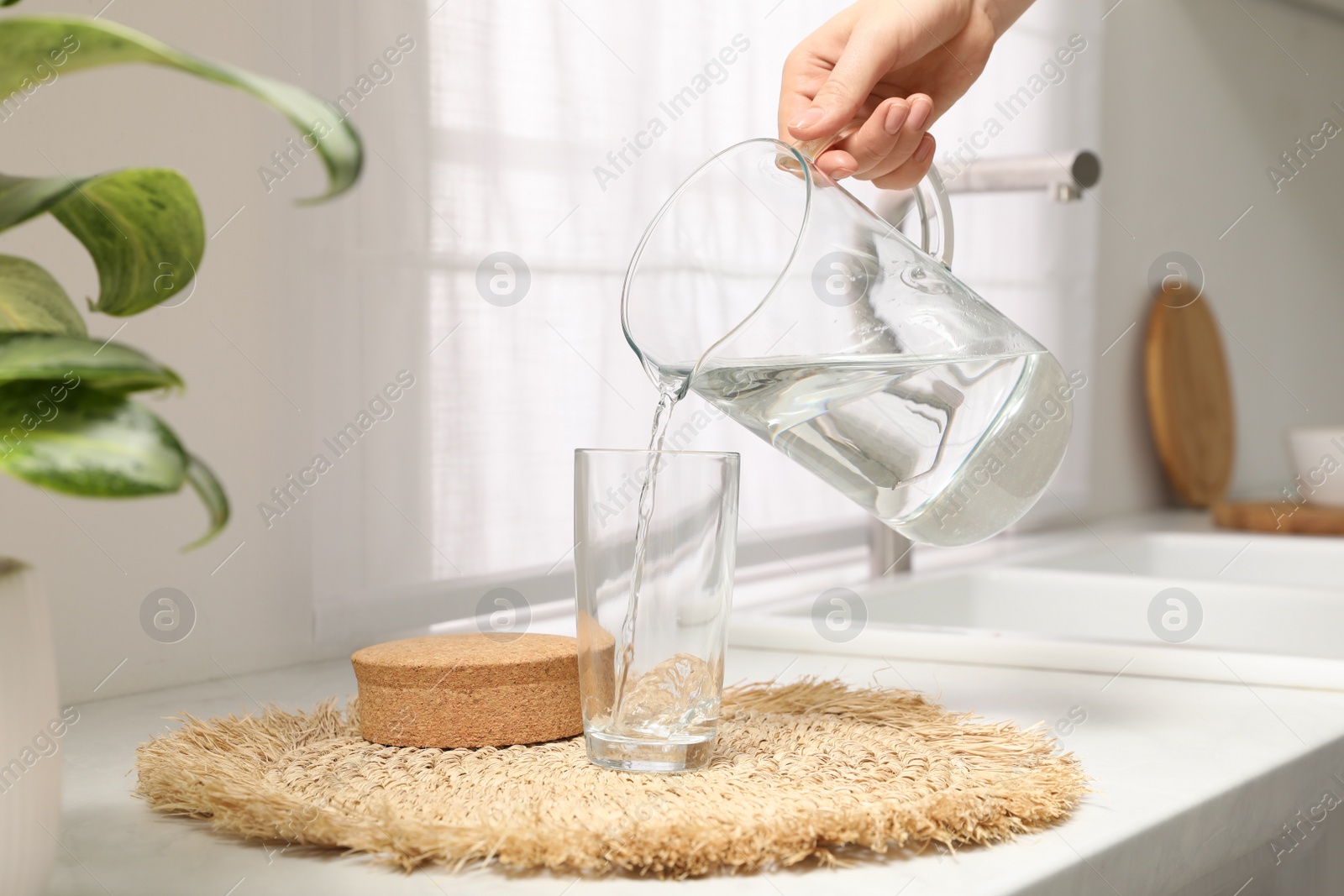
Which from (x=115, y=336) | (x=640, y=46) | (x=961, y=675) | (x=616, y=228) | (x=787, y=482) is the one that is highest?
(x=640, y=46)

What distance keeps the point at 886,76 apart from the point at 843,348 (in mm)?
452

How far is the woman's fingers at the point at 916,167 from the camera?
944mm

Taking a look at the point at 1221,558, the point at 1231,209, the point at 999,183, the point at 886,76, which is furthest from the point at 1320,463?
the point at 886,76

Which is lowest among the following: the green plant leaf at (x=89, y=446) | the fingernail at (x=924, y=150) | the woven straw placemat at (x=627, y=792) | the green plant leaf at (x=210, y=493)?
the woven straw placemat at (x=627, y=792)

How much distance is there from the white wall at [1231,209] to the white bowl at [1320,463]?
0.29 m

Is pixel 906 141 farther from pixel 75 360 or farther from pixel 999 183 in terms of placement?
pixel 75 360

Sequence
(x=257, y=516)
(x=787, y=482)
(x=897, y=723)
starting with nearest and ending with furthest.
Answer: (x=897, y=723), (x=257, y=516), (x=787, y=482)

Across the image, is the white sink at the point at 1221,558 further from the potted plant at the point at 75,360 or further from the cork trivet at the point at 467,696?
the potted plant at the point at 75,360

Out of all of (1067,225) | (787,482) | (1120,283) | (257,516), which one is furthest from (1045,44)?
(257,516)

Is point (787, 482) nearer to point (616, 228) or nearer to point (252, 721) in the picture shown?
point (616, 228)

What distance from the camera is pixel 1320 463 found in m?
1.94

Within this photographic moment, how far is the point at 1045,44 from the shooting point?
1964 millimetres

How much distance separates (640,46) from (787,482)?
1.68 feet

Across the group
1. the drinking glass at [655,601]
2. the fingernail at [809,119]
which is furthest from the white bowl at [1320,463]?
the drinking glass at [655,601]
